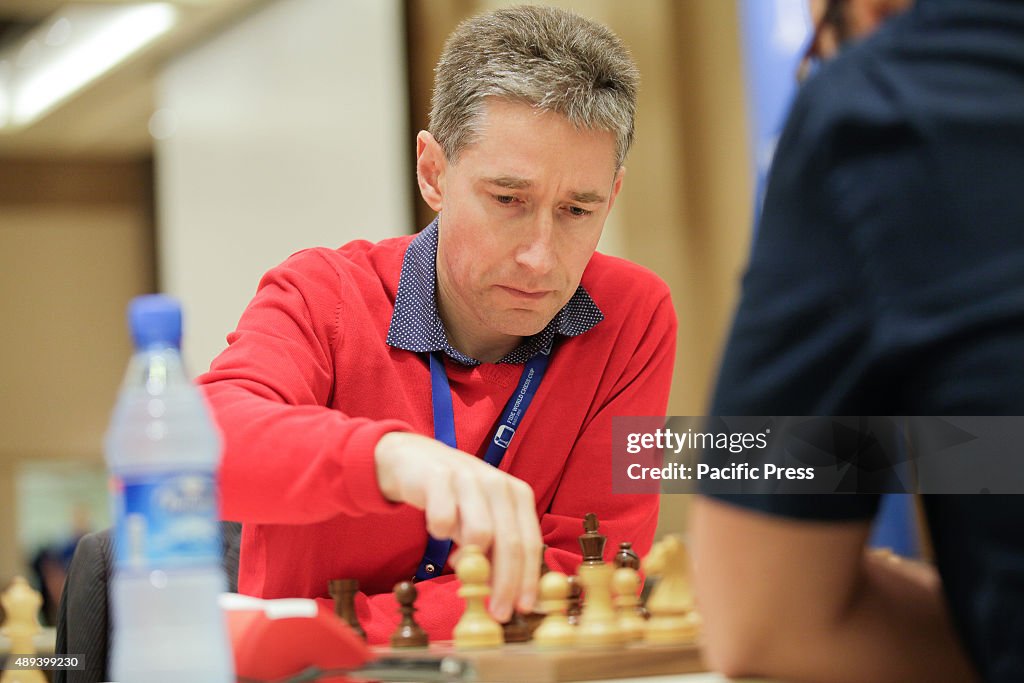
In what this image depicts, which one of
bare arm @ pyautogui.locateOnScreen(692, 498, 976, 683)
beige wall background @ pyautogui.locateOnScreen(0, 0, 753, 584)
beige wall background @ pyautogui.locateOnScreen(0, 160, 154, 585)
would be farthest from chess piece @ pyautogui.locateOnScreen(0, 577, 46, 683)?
beige wall background @ pyautogui.locateOnScreen(0, 160, 154, 585)

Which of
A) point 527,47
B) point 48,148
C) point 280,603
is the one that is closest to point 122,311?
point 48,148

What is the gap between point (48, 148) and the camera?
8891mm

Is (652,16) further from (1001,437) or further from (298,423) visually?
(1001,437)

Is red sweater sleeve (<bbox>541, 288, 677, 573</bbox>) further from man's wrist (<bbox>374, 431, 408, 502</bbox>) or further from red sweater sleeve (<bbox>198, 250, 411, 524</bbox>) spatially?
man's wrist (<bbox>374, 431, 408, 502</bbox>)

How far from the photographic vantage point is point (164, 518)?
911mm

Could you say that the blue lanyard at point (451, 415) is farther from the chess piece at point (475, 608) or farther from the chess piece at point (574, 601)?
the chess piece at point (475, 608)

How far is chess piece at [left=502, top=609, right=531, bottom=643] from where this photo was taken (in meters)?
1.34

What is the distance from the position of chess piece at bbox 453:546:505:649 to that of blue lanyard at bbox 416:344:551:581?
1.60 ft

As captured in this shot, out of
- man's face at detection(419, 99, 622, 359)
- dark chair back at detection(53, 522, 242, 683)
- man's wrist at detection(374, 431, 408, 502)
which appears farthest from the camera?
dark chair back at detection(53, 522, 242, 683)

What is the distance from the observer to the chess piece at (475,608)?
1218 mm

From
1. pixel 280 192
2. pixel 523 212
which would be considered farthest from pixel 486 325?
pixel 280 192

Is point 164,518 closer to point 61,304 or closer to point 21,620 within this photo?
point 21,620

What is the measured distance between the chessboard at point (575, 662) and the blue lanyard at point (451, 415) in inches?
22.8

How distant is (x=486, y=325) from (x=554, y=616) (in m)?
0.69
